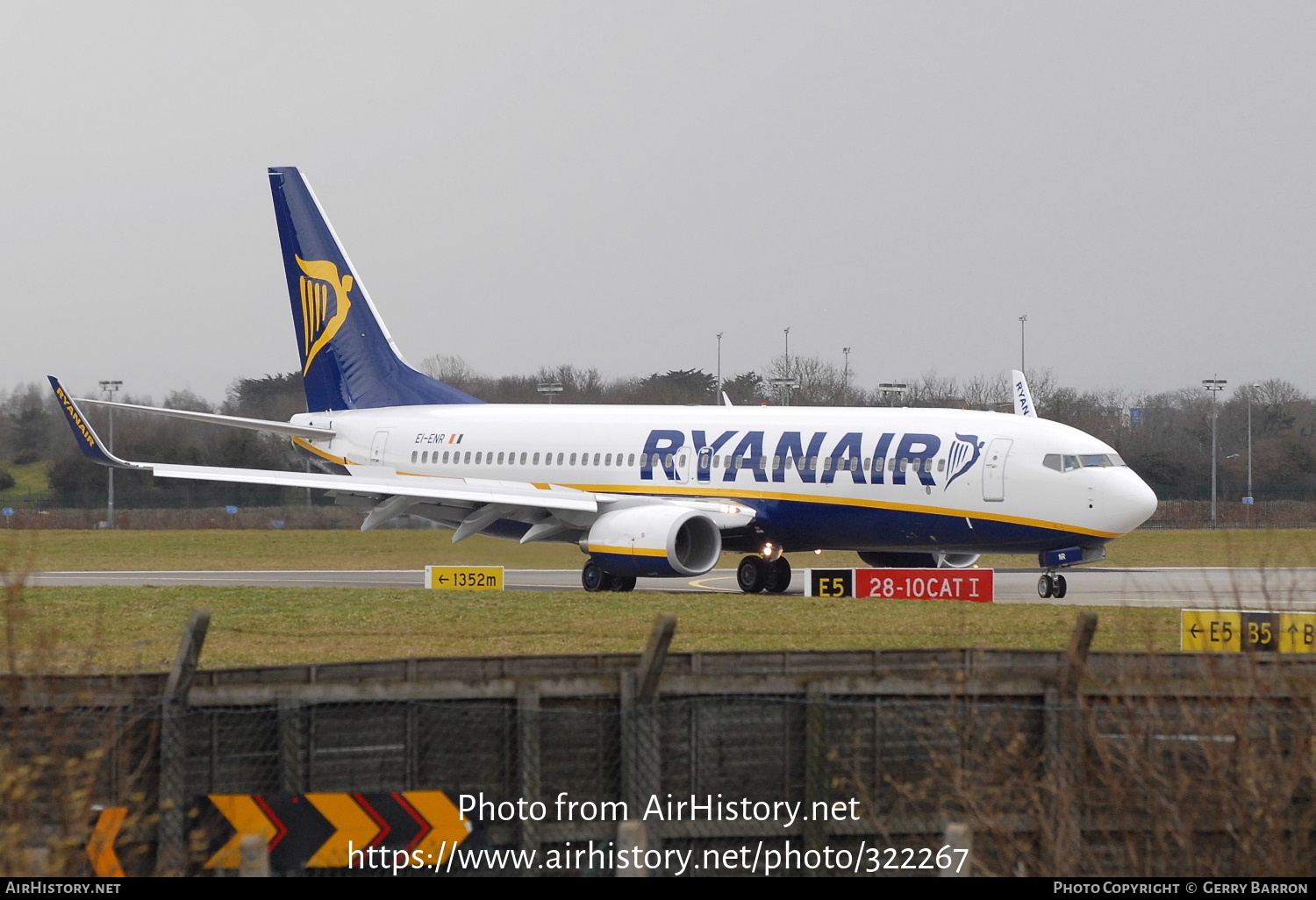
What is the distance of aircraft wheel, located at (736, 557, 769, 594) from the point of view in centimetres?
3086

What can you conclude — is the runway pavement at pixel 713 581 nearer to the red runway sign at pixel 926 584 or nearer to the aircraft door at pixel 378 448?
the red runway sign at pixel 926 584

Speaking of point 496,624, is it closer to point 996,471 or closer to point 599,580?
point 599,580

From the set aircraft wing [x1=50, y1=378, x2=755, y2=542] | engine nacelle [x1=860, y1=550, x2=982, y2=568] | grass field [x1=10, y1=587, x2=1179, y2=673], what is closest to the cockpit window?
grass field [x1=10, y1=587, x2=1179, y2=673]

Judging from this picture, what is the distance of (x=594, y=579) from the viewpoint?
3053 cm

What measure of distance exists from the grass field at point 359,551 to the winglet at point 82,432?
4681 mm

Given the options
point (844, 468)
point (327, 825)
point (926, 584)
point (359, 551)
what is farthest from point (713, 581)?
point (327, 825)

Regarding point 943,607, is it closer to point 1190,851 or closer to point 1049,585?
point 1049,585

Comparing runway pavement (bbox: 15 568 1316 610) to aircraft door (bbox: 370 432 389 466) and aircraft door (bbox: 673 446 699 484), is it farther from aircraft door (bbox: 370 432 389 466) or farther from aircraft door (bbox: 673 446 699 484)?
aircraft door (bbox: 370 432 389 466)

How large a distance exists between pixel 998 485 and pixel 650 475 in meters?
7.81

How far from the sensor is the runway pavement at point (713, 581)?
3034 centimetres

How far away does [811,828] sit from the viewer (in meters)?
11.5

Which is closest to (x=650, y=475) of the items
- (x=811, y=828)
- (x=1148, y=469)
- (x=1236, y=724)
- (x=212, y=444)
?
(x=811, y=828)

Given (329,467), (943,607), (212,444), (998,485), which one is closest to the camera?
(943,607)

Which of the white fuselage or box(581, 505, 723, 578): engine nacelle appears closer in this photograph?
the white fuselage
